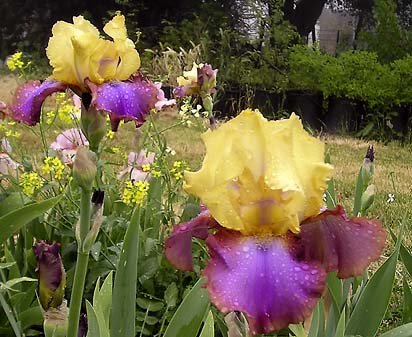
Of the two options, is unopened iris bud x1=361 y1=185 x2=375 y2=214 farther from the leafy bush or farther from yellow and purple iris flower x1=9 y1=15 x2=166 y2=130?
the leafy bush

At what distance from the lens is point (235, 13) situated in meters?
9.81

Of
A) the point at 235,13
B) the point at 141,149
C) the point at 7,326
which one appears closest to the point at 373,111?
the point at 235,13

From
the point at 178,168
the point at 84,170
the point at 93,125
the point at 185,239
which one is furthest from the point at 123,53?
the point at 178,168

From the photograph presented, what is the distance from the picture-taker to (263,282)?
70cm

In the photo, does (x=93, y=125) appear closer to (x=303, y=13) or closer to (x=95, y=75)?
(x=95, y=75)

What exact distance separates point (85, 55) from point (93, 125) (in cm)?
14

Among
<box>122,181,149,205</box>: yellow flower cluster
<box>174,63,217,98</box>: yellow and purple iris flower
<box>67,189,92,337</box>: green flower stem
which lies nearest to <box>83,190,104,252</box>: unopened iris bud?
<box>67,189,92,337</box>: green flower stem

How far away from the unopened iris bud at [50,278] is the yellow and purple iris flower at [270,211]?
0.61 feet

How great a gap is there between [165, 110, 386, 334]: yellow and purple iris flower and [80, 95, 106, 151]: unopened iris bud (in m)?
0.31

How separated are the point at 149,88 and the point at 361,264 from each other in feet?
1.92

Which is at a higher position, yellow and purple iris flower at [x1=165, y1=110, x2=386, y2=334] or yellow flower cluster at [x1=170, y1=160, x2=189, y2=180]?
yellow and purple iris flower at [x1=165, y1=110, x2=386, y2=334]

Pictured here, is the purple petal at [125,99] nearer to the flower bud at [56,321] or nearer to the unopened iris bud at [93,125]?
the unopened iris bud at [93,125]

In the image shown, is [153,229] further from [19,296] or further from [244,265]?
[244,265]

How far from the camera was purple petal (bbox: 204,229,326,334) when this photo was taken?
0.69 metres
